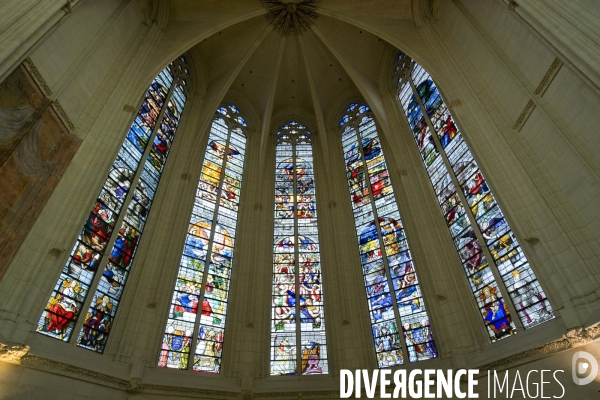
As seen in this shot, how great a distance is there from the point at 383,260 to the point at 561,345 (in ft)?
18.0

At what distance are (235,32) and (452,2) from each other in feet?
26.7

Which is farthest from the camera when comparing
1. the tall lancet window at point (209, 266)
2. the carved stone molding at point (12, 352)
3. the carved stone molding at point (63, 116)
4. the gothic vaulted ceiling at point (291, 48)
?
the gothic vaulted ceiling at point (291, 48)

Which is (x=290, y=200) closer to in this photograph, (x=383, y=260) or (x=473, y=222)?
(x=383, y=260)

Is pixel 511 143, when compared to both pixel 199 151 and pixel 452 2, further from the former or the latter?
pixel 199 151

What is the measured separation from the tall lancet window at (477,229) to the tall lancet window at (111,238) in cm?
843

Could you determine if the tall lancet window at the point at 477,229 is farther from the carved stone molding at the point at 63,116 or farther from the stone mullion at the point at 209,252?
the carved stone molding at the point at 63,116

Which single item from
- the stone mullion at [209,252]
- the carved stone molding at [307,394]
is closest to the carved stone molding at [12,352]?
the stone mullion at [209,252]

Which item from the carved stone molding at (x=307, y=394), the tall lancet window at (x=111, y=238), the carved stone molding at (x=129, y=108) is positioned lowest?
the carved stone molding at (x=307, y=394)

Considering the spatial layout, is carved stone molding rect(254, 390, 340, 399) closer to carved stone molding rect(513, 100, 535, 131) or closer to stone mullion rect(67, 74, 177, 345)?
stone mullion rect(67, 74, 177, 345)

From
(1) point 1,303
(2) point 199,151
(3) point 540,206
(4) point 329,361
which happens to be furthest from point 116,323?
(3) point 540,206

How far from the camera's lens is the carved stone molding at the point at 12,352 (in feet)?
21.9

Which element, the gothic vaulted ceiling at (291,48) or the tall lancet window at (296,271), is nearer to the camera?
the tall lancet window at (296,271)

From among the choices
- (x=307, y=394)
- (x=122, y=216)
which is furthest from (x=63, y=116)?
(x=307, y=394)

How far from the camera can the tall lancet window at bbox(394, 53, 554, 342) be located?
28.5 ft
